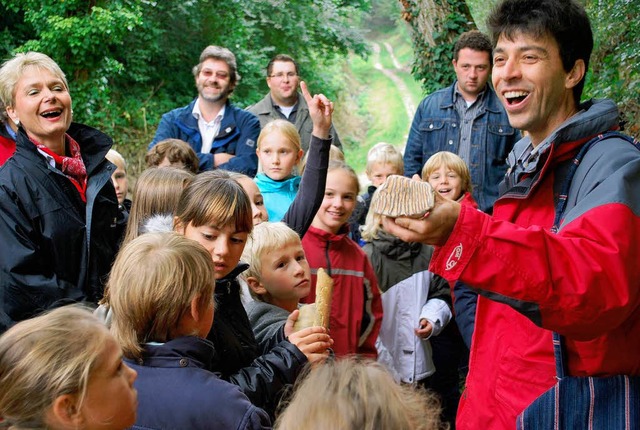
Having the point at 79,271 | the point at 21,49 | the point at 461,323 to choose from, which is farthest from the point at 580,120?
the point at 21,49

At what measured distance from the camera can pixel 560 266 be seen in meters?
1.98

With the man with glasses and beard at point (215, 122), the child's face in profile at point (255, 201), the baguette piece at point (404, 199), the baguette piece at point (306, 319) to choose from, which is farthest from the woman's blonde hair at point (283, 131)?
the baguette piece at point (404, 199)

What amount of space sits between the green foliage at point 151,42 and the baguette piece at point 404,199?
11.2m

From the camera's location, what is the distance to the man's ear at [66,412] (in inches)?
73.4

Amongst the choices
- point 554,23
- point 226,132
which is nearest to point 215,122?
point 226,132

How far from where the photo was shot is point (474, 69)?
261 inches

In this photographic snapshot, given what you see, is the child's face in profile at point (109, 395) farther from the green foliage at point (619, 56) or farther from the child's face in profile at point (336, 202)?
the green foliage at point (619, 56)

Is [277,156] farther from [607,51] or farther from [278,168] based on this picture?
[607,51]

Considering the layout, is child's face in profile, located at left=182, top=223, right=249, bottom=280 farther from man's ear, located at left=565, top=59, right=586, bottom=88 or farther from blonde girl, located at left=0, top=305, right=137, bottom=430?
man's ear, located at left=565, top=59, right=586, bottom=88

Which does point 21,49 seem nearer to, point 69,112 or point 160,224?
point 69,112

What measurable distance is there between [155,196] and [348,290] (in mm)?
1583

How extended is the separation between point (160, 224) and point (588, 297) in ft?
6.51

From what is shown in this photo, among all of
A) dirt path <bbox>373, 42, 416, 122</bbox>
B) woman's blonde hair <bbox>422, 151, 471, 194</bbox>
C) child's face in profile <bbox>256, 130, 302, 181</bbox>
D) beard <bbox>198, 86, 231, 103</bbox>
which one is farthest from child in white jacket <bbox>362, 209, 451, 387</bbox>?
dirt path <bbox>373, 42, 416, 122</bbox>

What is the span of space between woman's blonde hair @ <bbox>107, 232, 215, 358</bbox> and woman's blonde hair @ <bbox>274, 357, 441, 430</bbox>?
2.69ft
